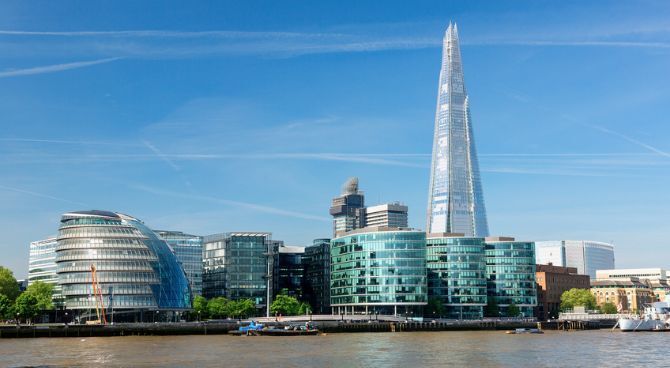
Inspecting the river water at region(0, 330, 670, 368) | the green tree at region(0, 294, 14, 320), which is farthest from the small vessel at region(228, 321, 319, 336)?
the green tree at region(0, 294, 14, 320)

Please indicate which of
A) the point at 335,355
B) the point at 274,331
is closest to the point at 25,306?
the point at 274,331

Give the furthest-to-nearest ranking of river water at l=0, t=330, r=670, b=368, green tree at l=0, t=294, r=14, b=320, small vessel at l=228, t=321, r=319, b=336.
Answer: green tree at l=0, t=294, r=14, b=320 → small vessel at l=228, t=321, r=319, b=336 → river water at l=0, t=330, r=670, b=368

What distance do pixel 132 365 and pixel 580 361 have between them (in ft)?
157

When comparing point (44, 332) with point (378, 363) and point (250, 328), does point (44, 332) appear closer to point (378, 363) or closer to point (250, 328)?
point (250, 328)

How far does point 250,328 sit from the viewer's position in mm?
165000

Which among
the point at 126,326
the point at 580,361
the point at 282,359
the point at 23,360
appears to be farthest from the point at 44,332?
the point at 580,361

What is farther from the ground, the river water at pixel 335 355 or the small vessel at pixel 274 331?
the small vessel at pixel 274 331

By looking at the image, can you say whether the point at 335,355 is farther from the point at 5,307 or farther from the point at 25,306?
the point at 5,307

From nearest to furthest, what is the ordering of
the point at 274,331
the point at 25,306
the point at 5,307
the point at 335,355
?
1. the point at 335,355
2. the point at 274,331
3. the point at 5,307
4. the point at 25,306

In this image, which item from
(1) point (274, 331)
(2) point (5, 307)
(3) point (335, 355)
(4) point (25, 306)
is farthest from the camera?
(4) point (25, 306)

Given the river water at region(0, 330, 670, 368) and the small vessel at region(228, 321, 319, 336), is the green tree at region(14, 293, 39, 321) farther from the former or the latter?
the river water at region(0, 330, 670, 368)

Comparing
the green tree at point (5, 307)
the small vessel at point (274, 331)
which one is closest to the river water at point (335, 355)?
the small vessel at point (274, 331)

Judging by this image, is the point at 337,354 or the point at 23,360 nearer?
the point at 23,360

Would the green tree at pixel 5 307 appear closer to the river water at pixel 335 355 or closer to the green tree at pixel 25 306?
the green tree at pixel 25 306
